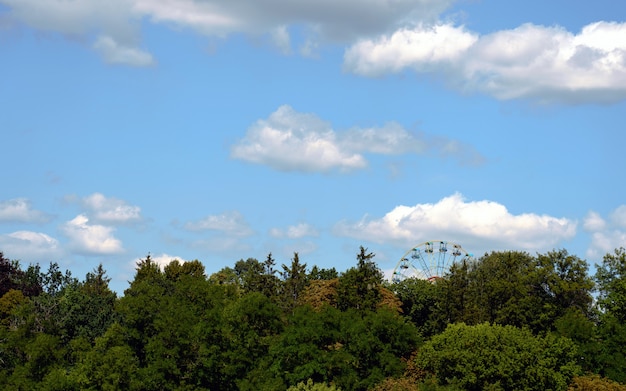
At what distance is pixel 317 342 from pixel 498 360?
15805 millimetres

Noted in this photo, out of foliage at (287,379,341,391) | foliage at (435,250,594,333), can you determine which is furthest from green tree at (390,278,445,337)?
foliage at (287,379,341,391)

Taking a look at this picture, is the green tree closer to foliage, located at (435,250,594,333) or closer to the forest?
foliage, located at (435,250,594,333)

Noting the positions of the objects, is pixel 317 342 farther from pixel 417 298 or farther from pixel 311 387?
pixel 417 298

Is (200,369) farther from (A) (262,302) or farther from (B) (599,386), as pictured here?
(B) (599,386)

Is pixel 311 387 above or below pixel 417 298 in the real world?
below

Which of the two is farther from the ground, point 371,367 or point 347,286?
point 347,286

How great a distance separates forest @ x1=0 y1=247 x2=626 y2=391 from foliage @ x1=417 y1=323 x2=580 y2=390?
4.6 inches

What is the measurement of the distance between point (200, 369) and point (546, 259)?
142 ft

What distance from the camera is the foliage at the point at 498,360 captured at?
71.0 m

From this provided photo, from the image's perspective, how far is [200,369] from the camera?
79688 millimetres

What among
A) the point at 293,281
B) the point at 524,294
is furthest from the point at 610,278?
the point at 293,281

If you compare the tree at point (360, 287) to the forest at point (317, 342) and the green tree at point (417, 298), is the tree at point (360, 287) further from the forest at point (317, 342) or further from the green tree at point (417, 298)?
the green tree at point (417, 298)

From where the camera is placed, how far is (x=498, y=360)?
233 ft

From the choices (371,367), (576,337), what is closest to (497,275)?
(576,337)
